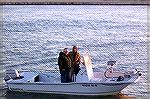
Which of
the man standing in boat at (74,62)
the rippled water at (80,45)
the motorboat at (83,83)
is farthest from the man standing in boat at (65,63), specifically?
the rippled water at (80,45)

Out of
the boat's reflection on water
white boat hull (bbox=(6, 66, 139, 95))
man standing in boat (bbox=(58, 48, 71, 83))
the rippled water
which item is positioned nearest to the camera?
man standing in boat (bbox=(58, 48, 71, 83))

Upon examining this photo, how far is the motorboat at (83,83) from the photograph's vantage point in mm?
19219

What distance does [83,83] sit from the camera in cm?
1923

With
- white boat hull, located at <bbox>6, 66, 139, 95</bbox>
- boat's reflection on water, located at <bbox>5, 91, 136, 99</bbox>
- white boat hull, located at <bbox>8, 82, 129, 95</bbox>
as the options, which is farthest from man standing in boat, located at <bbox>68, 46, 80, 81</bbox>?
boat's reflection on water, located at <bbox>5, 91, 136, 99</bbox>

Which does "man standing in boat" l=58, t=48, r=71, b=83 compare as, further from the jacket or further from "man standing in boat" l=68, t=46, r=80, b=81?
"man standing in boat" l=68, t=46, r=80, b=81

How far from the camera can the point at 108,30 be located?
149 feet

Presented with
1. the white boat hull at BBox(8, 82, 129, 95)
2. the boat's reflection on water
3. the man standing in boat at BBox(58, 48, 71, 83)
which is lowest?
the boat's reflection on water

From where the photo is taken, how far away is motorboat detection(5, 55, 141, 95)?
19.2m

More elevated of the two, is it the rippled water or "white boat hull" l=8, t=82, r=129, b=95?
the rippled water

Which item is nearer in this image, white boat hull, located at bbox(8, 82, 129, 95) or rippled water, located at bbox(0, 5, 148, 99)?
white boat hull, located at bbox(8, 82, 129, 95)

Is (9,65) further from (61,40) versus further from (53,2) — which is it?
(53,2)

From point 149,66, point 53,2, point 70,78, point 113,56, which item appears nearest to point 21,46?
point 113,56

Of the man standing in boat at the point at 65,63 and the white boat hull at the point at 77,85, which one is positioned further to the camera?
the white boat hull at the point at 77,85

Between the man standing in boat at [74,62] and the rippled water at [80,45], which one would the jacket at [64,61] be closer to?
the man standing in boat at [74,62]
